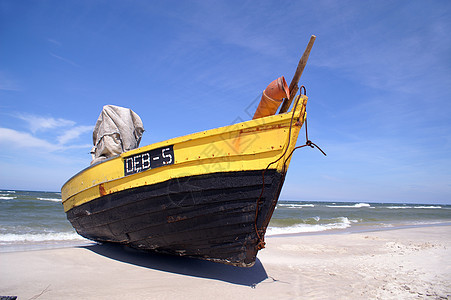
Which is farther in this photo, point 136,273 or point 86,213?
point 86,213

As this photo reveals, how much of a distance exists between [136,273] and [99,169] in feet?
5.56

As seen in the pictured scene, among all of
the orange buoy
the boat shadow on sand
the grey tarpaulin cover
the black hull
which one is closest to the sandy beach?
the boat shadow on sand

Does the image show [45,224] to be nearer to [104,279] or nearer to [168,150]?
[104,279]

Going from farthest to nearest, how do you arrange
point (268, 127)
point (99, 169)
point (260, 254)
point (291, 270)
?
Result: point (260, 254) → point (291, 270) → point (99, 169) → point (268, 127)

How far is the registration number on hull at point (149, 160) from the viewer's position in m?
4.03

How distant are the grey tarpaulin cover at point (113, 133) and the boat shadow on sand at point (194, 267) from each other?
184cm

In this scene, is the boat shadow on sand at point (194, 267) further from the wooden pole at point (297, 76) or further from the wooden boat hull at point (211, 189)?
the wooden pole at point (297, 76)

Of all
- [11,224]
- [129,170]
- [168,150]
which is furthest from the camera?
[11,224]

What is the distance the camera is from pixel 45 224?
11.6m

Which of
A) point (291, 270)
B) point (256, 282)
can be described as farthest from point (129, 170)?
point (291, 270)

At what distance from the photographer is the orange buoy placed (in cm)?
380

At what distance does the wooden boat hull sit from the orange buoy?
32 cm

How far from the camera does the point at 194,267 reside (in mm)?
4793

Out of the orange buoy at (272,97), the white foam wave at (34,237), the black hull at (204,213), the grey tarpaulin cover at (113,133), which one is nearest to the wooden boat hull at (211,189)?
the black hull at (204,213)
